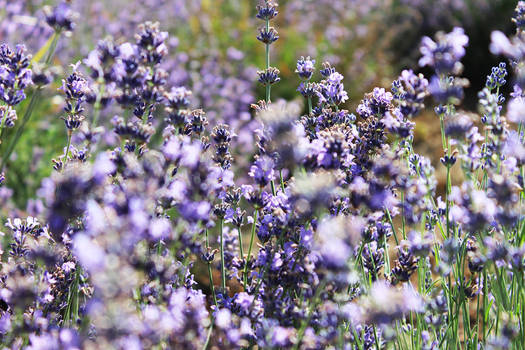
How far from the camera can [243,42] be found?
21.9ft

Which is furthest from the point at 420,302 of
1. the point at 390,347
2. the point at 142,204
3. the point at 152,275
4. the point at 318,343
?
the point at 142,204

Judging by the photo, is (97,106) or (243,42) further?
(243,42)

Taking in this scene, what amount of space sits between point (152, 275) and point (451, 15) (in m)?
7.88

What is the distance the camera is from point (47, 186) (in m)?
1.26

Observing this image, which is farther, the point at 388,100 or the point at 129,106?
the point at 388,100

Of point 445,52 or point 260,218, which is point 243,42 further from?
point 445,52

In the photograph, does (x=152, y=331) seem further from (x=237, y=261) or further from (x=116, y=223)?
(x=237, y=261)

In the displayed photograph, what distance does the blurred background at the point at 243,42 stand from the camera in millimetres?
4355

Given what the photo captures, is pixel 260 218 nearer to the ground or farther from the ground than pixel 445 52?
nearer to the ground

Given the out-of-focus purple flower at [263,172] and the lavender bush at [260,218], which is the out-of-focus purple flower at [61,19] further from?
the out-of-focus purple flower at [263,172]

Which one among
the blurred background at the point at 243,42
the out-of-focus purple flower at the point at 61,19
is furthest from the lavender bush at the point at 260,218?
the blurred background at the point at 243,42

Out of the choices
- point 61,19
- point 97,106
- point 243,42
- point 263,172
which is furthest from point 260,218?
point 243,42

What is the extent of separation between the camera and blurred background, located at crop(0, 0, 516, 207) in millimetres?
4355

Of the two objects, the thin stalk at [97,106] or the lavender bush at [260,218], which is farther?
the thin stalk at [97,106]
